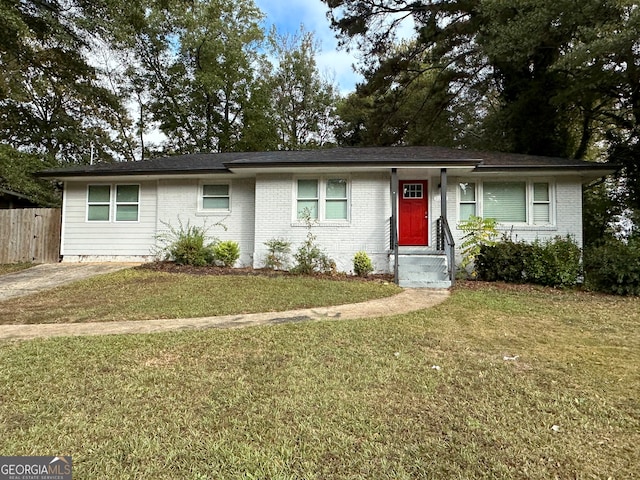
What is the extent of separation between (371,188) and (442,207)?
7.09ft

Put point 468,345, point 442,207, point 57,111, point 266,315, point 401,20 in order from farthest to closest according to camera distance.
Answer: point 57,111 → point 401,20 → point 442,207 → point 266,315 → point 468,345

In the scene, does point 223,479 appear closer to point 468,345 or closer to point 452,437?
point 452,437

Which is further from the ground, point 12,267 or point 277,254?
point 277,254

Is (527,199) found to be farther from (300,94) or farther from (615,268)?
(300,94)

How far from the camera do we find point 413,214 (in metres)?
10.8

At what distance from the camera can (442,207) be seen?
9.82 m

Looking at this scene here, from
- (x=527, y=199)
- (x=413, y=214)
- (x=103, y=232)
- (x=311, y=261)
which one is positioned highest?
(x=527, y=199)

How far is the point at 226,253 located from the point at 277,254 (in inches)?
63.4

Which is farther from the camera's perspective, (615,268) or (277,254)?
(277,254)

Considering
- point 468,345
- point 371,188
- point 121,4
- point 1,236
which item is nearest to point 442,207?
point 371,188

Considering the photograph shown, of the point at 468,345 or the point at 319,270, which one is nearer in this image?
the point at 468,345

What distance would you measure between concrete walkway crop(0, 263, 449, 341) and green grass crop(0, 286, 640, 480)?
19.1 inches

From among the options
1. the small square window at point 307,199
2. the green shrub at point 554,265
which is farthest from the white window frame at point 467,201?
the small square window at point 307,199

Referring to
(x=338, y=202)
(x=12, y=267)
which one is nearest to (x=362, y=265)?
(x=338, y=202)
